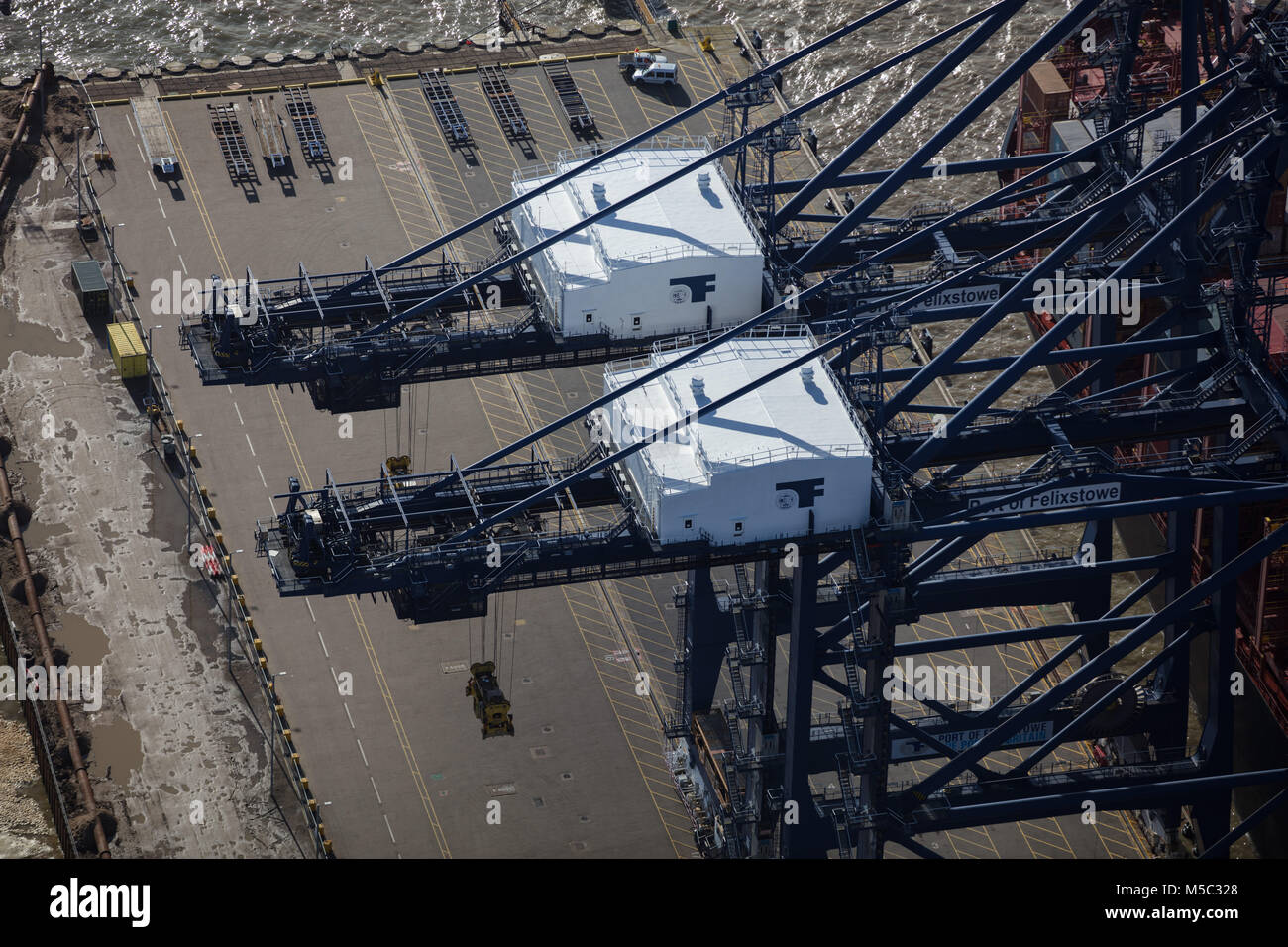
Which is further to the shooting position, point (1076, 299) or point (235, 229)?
point (235, 229)

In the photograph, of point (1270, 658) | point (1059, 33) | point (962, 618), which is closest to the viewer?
point (1059, 33)

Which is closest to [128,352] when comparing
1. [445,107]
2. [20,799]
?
[20,799]

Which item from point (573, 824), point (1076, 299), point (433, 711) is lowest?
point (573, 824)

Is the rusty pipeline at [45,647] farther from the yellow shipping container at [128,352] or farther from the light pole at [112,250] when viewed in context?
the light pole at [112,250]

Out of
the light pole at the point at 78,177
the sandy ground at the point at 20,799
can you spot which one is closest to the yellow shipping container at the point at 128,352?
the light pole at the point at 78,177

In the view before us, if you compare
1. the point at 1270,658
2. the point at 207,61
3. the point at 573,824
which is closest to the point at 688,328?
the point at 573,824

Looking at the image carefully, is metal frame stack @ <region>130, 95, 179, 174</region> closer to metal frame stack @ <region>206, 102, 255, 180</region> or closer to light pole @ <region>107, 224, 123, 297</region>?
metal frame stack @ <region>206, 102, 255, 180</region>

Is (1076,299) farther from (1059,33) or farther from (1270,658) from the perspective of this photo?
(1270,658)
